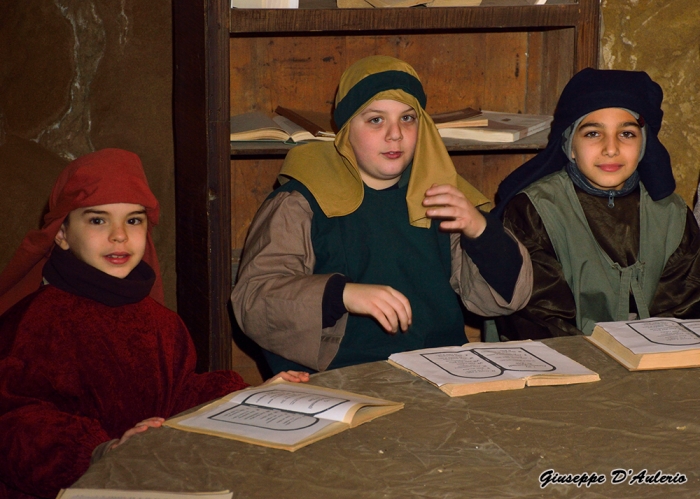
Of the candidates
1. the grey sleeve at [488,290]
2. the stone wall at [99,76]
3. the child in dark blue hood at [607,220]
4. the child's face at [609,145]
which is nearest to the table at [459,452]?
the grey sleeve at [488,290]

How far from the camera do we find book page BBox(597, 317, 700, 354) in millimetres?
1787

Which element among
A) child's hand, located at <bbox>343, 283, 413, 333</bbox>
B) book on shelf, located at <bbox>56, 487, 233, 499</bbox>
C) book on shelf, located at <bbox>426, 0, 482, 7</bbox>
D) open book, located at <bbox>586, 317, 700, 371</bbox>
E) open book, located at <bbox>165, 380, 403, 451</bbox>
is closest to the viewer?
book on shelf, located at <bbox>56, 487, 233, 499</bbox>

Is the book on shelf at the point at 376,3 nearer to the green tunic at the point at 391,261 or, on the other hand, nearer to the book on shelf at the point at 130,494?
the green tunic at the point at 391,261

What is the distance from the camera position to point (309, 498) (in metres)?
1.20

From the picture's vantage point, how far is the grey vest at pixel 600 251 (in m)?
2.55

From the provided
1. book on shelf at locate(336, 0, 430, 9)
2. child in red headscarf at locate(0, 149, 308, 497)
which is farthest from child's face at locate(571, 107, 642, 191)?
child in red headscarf at locate(0, 149, 308, 497)

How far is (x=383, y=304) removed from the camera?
1.91m

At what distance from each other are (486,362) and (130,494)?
817mm

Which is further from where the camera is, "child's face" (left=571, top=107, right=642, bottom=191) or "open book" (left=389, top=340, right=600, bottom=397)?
"child's face" (left=571, top=107, right=642, bottom=191)

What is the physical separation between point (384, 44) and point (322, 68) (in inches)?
10.5

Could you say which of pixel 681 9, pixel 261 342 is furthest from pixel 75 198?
pixel 681 9

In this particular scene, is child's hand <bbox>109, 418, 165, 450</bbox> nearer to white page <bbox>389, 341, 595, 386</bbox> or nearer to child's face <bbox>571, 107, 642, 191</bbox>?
white page <bbox>389, 341, 595, 386</bbox>

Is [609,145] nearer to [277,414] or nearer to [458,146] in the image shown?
[458,146]

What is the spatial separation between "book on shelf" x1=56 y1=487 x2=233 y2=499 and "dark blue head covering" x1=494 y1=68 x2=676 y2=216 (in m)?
1.68
